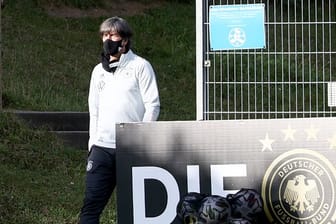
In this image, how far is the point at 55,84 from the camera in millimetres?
13914

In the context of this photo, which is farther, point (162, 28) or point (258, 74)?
point (162, 28)

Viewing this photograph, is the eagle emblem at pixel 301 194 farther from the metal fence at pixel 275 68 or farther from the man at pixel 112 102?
the metal fence at pixel 275 68

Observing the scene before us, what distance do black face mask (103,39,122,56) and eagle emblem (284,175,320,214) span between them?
146 centimetres

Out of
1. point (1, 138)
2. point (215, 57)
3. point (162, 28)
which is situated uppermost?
point (162, 28)

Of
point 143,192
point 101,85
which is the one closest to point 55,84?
point 101,85

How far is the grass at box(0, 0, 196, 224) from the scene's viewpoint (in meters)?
8.41

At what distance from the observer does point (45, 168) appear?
9430mm

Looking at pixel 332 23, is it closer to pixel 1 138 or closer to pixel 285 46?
pixel 285 46

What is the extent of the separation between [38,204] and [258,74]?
2258 millimetres

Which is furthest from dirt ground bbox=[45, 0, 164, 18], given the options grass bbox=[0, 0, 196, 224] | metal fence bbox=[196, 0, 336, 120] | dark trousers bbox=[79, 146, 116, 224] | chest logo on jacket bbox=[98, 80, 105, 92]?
dark trousers bbox=[79, 146, 116, 224]

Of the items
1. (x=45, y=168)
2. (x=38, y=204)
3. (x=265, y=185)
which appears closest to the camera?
(x=265, y=185)

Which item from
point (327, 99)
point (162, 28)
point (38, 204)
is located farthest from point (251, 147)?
point (162, 28)

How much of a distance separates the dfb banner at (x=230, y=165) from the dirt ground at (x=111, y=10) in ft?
44.4

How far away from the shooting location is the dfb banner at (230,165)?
18.8 ft
